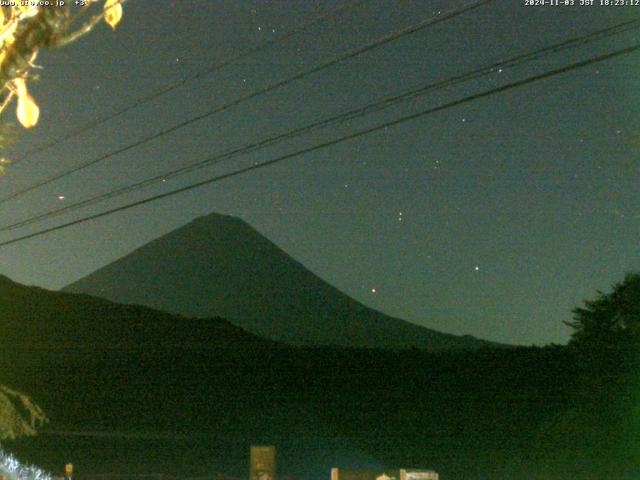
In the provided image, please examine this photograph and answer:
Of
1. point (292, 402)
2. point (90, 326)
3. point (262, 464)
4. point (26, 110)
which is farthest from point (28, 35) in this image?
point (90, 326)

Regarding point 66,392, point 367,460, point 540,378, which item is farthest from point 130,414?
point 540,378

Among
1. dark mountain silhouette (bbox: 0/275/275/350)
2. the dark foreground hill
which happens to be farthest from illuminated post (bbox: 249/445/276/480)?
dark mountain silhouette (bbox: 0/275/275/350)

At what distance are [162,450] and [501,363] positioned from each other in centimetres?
3081

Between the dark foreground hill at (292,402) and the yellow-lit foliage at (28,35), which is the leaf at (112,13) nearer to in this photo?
the yellow-lit foliage at (28,35)

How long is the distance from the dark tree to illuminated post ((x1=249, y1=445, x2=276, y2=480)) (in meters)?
17.9

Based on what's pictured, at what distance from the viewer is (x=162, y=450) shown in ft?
220

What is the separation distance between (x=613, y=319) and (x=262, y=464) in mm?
19356

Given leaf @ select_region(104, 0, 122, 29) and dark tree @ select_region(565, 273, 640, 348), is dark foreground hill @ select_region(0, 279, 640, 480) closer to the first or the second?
dark tree @ select_region(565, 273, 640, 348)

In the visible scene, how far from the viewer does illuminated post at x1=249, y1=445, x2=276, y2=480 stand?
20266 millimetres

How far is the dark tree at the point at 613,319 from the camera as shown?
35.0 meters

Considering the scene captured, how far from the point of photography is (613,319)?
35969mm

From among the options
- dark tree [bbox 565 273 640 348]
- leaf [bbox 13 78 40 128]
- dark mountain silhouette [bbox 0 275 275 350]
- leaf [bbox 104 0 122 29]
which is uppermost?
dark mountain silhouette [bbox 0 275 275 350]

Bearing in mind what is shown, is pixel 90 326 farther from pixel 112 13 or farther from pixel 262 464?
pixel 112 13

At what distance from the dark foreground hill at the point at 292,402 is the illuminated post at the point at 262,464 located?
16.2 metres
